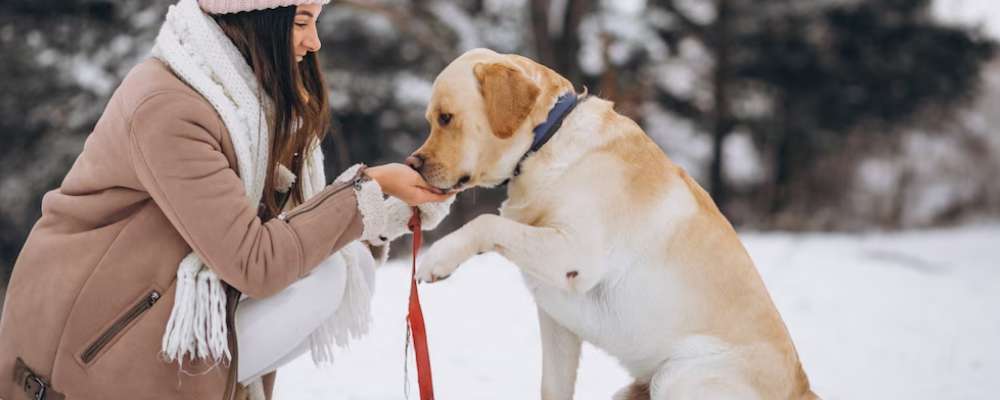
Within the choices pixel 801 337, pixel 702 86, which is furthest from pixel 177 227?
pixel 702 86

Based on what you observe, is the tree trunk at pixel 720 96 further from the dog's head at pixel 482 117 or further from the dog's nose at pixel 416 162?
A: the dog's nose at pixel 416 162

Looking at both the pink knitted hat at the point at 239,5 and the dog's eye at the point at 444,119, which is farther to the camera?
the dog's eye at the point at 444,119

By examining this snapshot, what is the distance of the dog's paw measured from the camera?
2082mm

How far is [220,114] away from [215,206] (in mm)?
245

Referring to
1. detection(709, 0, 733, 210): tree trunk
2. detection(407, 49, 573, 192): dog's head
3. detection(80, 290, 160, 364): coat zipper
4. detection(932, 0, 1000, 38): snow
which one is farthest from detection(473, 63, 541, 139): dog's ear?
detection(932, 0, 1000, 38): snow

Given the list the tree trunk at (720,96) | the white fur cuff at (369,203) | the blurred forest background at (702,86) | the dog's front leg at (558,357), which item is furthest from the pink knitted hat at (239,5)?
the tree trunk at (720,96)

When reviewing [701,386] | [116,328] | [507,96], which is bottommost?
[701,386]

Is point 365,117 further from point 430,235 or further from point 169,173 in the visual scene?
point 169,173

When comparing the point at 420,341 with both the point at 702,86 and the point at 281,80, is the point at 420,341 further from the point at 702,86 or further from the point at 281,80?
the point at 702,86

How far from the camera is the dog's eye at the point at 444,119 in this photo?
89.6 inches

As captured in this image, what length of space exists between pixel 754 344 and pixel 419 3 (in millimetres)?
9084

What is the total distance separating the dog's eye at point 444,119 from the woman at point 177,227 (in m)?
0.27

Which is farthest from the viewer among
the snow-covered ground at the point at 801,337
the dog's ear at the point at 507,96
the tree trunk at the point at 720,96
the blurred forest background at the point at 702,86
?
the tree trunk at the point at 720,96

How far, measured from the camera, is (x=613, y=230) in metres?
2.28
